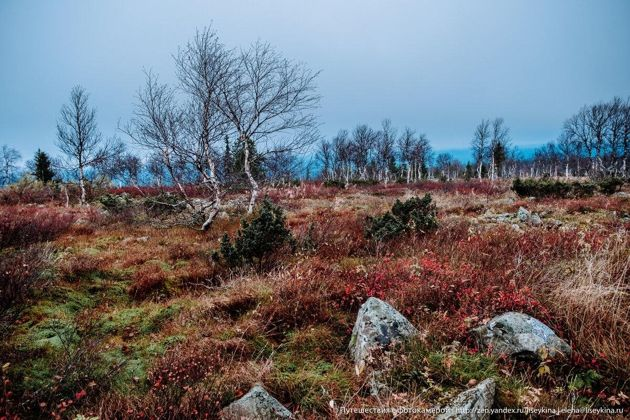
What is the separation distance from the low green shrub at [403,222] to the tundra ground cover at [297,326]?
1.74 ft

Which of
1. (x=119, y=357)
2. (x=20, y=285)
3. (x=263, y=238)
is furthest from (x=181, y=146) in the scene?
(x=119, y=357)

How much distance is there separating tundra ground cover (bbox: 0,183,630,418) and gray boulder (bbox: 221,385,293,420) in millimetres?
151

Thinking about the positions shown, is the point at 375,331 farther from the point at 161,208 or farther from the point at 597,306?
the point at 161,208

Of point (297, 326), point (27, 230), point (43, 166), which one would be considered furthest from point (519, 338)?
point (43, 166)

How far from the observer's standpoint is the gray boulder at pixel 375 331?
309 centimetres

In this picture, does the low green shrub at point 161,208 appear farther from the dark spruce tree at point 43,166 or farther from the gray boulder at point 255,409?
the dark spruce tree at point 43,166

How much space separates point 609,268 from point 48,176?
44.5m

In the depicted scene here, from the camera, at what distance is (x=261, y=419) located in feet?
7.72

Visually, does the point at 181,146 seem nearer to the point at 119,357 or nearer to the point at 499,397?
the point at 119,357

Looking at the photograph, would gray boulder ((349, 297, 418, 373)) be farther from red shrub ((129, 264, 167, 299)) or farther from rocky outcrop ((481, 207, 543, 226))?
rocky outcrop ((481, 207, 543, 226))

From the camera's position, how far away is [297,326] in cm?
392

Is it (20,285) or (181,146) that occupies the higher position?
(181,146)

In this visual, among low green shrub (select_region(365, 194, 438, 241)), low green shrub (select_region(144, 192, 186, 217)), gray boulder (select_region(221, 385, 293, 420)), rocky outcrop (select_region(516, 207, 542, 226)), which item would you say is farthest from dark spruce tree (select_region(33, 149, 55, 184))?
rocky outcrop (select_region(516, 207, 542, 226))

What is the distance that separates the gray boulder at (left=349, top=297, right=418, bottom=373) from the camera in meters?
3.09
